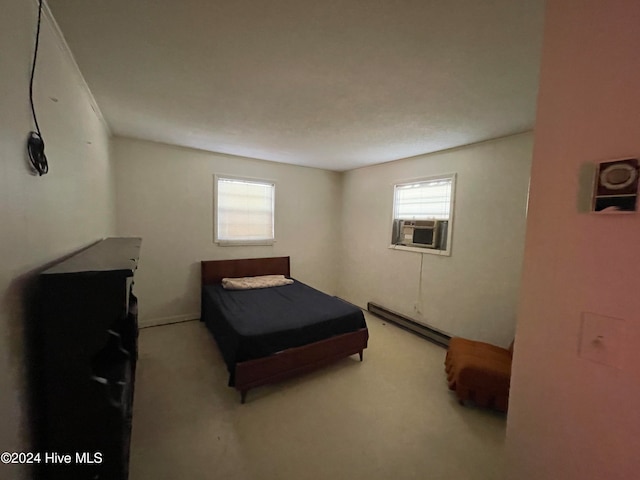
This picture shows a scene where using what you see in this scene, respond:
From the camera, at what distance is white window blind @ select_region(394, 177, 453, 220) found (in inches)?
133

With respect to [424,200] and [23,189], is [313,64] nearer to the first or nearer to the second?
[23,189]

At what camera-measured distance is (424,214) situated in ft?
12.0

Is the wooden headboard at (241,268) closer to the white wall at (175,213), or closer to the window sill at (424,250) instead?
the white wall at (175,213)

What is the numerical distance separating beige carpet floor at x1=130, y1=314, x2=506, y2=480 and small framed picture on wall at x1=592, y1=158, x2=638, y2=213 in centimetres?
182

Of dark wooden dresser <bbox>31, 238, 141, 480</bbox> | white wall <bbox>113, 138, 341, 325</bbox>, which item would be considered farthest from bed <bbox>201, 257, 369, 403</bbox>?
→ dark wooden dresser <bbox>31, 238, 141, 480</bbox>

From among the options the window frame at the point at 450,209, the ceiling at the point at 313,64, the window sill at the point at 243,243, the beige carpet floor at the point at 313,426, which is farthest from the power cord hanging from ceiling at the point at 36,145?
the window frame at the point at 450,209

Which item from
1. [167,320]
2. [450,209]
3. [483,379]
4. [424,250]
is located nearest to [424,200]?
[450,209]

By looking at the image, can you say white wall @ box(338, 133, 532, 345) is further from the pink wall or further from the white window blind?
the pink wall

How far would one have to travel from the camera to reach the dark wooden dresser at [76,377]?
0.97 meters

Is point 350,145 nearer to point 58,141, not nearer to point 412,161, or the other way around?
point 412,161

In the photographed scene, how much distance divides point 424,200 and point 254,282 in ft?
9.14

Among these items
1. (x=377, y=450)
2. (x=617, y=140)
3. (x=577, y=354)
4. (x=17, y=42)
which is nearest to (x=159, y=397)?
(x=377, y=450)

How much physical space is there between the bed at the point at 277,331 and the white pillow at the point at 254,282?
9 cm

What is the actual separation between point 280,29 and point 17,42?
1.09 m
